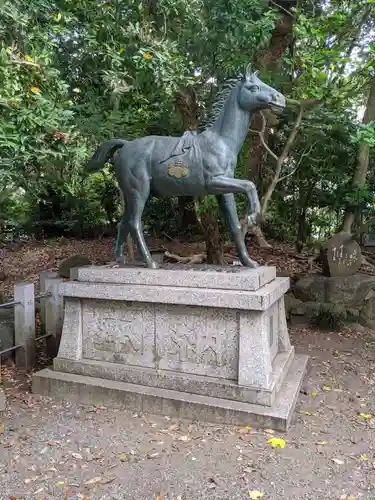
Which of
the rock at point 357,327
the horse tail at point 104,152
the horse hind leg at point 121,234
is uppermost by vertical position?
the horse tail at point 104,152

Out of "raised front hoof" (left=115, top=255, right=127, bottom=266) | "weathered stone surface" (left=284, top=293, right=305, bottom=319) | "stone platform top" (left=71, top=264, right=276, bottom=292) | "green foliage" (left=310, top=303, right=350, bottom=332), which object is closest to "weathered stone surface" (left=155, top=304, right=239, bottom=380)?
"stone platform top" (left=71, top=264, right=276, bottom=292)

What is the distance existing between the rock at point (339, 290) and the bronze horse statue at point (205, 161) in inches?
123

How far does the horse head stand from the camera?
3797mm

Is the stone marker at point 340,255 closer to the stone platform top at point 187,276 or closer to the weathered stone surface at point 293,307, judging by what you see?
the weathered stone surface at point 293,307

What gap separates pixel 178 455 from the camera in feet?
10.1

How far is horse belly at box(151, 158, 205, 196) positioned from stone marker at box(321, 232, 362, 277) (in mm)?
3637

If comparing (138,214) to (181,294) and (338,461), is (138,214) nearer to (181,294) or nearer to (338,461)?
(181,294)

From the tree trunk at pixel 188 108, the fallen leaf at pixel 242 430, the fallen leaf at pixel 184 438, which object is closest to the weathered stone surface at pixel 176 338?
the fallen leaf at pixel 242 430

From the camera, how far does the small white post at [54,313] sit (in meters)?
4.96

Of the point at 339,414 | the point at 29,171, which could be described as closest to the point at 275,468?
Answer: the point at 339,414

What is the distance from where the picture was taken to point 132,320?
13.0 feet

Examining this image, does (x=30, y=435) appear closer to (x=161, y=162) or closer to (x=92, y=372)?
(x=92, y=372)

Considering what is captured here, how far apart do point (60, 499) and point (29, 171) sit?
405 centimetres

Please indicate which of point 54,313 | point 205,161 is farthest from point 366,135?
point 54,313
